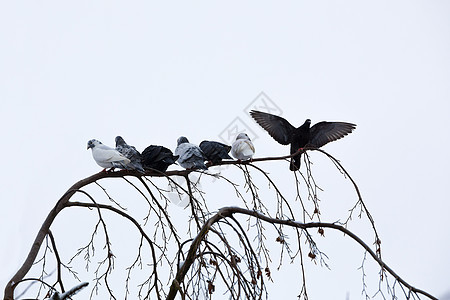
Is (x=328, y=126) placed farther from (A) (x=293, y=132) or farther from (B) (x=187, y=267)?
(B) (x=187, y=267)

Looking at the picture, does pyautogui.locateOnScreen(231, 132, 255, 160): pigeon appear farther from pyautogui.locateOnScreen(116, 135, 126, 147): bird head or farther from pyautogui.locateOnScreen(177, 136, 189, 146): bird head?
pyautogui.locateOnScreen(116, 135, 126, 147): bird head

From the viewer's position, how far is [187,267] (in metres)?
2.02

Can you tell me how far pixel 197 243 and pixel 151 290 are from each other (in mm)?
1106

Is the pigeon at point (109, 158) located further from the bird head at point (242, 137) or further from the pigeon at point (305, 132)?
the pigeon at point (305, 132)

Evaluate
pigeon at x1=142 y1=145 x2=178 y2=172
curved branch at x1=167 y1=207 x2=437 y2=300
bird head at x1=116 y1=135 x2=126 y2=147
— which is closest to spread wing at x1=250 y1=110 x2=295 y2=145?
pigeon at x1=142 y1=145 x2=178 y2=172

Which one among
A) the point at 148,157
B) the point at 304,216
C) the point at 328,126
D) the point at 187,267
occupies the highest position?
the point at 328,126

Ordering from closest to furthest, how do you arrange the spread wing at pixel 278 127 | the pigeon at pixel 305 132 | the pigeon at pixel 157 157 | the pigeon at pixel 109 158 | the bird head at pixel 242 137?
the pigeon at pixel 109 158
the pigeon at pixel 157 157
the bird head at pixel 242 137
the pigeon at pixel 305 132
the spread wing at pixel 278 127

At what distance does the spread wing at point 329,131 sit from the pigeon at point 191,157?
1157 mm

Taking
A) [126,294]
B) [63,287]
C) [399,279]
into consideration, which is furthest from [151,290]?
[399,279]

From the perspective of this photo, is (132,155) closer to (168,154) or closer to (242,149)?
(168,154)

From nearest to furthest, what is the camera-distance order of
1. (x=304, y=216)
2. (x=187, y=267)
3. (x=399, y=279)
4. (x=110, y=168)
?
(x=399, y=279), (x=187, y=267), (x=304, y=216), (x=110, y=168)

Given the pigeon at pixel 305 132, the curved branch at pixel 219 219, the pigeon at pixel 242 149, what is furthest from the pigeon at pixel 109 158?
the pigeon at pixel 305 132

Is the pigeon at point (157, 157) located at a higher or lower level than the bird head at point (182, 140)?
lower

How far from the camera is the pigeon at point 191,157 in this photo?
305 centimetres
